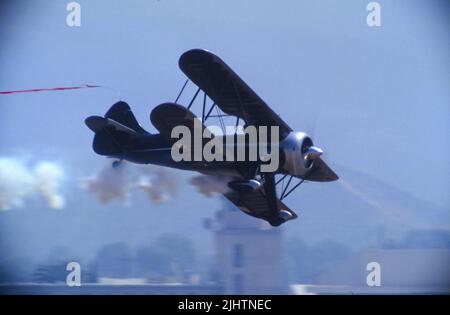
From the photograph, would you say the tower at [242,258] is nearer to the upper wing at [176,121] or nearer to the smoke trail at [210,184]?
the smoke trail at [210,184]

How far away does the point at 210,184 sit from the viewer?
18.8 metres

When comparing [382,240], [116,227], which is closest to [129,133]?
[116,227]

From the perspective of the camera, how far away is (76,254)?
1922cm

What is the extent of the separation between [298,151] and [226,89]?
1.44 m

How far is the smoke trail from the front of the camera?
60.8 ft

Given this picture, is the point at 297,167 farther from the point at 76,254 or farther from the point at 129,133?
the point at 76,254

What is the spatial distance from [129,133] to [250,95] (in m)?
2.34

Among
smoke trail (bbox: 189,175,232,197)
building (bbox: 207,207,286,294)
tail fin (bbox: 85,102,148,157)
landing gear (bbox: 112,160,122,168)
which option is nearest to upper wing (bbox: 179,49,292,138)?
smoke trail (bbox: 189,175,232,197)

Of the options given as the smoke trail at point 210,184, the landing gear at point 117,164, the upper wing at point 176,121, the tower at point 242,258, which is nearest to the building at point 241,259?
the tower at point 242,258

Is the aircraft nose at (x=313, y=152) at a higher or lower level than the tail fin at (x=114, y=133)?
lower

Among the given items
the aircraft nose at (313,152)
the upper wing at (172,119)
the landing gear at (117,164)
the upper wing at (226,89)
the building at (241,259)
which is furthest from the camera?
the building at (241,259)

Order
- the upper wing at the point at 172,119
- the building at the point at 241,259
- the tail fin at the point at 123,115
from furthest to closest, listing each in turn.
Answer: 1. the building at the point at 241,259
2. the tail fin at the point at 123,115
3. the upper wing at the point at 172,119

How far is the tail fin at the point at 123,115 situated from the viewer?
19102 mm

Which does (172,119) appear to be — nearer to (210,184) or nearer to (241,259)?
(210,184)
